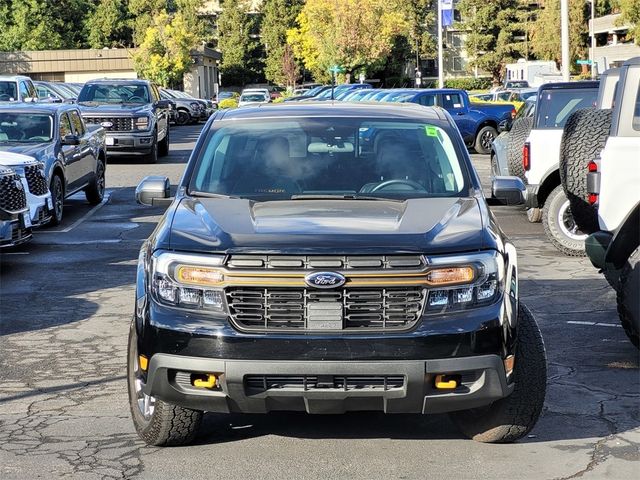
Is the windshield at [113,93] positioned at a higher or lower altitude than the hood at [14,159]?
higher

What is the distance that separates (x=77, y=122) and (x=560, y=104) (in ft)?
25.4

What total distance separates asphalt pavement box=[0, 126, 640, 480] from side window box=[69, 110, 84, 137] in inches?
297

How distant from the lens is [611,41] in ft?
338

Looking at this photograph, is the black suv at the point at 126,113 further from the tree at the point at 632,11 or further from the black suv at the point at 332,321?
the tree at the point at 632,11

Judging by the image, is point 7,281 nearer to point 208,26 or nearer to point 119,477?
point 119,477

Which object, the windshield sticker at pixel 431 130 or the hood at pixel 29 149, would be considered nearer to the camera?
the windshield sticker at pixel 431 130

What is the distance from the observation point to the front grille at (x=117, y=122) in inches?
1086

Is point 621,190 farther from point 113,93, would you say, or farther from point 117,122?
point 113,93

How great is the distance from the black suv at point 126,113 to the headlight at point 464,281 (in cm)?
2218

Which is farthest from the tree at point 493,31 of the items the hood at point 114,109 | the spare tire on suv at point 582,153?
the spare tire on suv at point 582,153

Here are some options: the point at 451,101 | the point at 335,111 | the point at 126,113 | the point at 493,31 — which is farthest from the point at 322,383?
the point at 493,31

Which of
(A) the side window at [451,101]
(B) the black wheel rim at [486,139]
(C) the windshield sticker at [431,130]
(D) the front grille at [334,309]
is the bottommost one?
(B) the black wheel rim at [486,139]

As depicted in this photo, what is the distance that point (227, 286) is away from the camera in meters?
5.62

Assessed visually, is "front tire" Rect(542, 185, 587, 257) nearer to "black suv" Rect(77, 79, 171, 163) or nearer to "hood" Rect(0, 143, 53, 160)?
"hood" Rect(0, 143, 53, 160)
